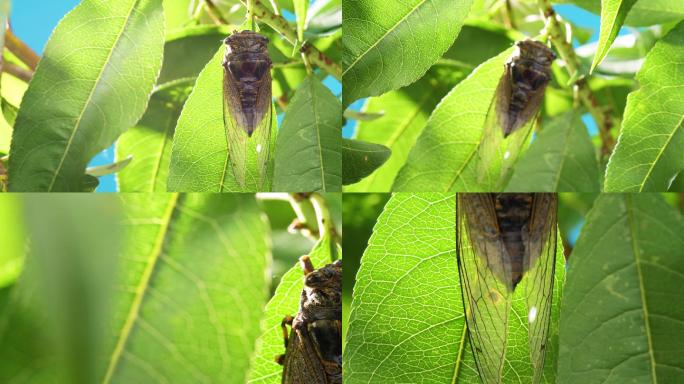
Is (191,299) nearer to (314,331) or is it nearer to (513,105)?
(314,331)

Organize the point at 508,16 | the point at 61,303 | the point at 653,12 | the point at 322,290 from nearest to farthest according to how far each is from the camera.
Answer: the point at 61,303
the point at 322,290
the point at 653,12
the point at 508,16

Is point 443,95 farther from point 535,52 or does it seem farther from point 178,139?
point 178,139

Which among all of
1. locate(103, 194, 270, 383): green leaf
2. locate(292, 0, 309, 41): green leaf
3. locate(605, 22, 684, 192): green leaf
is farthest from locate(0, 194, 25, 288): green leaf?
locate(605, 22, 684, 192): green leaf

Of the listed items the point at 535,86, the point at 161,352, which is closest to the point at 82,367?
the point at 161,352

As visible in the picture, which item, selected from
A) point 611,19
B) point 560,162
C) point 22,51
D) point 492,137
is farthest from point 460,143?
point 22,51

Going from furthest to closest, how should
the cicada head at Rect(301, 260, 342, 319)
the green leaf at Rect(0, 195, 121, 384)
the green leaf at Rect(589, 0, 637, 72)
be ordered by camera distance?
the cicada head at Rect(301, 260, 342, 319), the green leaf at Rect(589, 0, 637, 72), the green leaf at Rect(0, 195, 121, 384)

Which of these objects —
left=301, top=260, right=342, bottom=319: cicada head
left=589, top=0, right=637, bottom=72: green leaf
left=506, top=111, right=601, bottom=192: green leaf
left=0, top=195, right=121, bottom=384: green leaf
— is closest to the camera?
left=0, top=195, right=121, bottom=384: green leaf

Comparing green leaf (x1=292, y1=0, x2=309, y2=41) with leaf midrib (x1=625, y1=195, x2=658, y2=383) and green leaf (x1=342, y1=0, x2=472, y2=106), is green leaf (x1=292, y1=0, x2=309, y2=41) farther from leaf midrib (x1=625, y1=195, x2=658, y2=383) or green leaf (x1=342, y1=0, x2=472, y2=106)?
leaf midrib (x1=625, y1=195, x2=658, y2=383)
